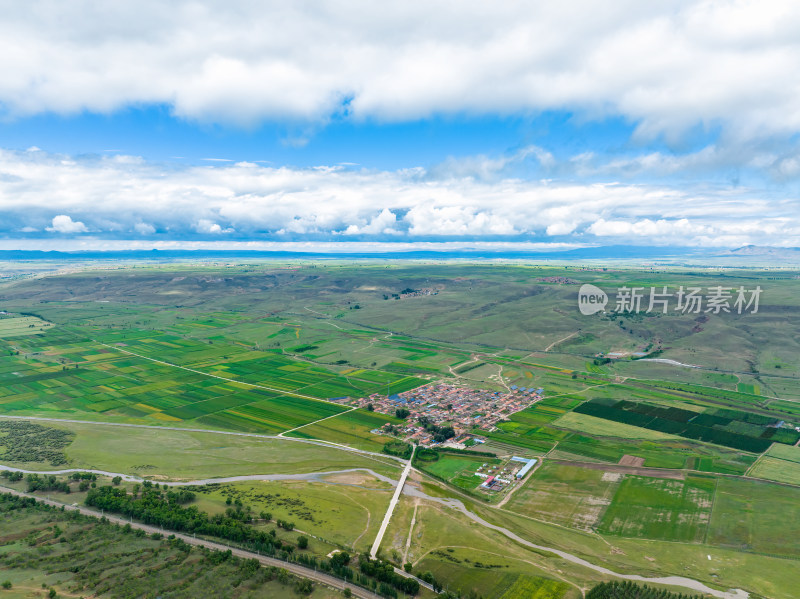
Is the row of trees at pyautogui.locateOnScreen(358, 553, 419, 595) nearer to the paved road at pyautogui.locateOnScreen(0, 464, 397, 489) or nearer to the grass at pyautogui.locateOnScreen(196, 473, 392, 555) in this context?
the grass at pyautogui.locateOnScreen(196, 473, 392, 555)

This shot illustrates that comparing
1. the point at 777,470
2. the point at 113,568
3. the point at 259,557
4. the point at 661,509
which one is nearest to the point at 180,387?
the point at 113,568

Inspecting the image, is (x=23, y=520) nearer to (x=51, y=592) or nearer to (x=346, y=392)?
(x=51, y=592)

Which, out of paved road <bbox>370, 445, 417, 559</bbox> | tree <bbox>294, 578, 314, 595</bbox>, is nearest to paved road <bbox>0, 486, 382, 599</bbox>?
tree <bbox>294, 578, 314, 595</bbox>

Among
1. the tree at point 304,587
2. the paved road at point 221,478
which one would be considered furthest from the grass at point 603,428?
the tree at point 304,587

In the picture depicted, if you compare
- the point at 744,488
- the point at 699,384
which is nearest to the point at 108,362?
the point at 744,488

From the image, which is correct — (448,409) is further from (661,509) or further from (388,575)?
(388,575)

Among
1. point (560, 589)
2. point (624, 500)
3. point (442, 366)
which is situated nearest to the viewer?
point (560, 589)

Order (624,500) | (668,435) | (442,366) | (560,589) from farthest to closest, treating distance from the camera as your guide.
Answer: (442,366)
(668,435)
(624,500)
(560,589)

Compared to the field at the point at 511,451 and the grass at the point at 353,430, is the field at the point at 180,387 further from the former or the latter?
the grass at the point at 353,430

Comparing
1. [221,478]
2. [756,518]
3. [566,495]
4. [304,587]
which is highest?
[756,518]
